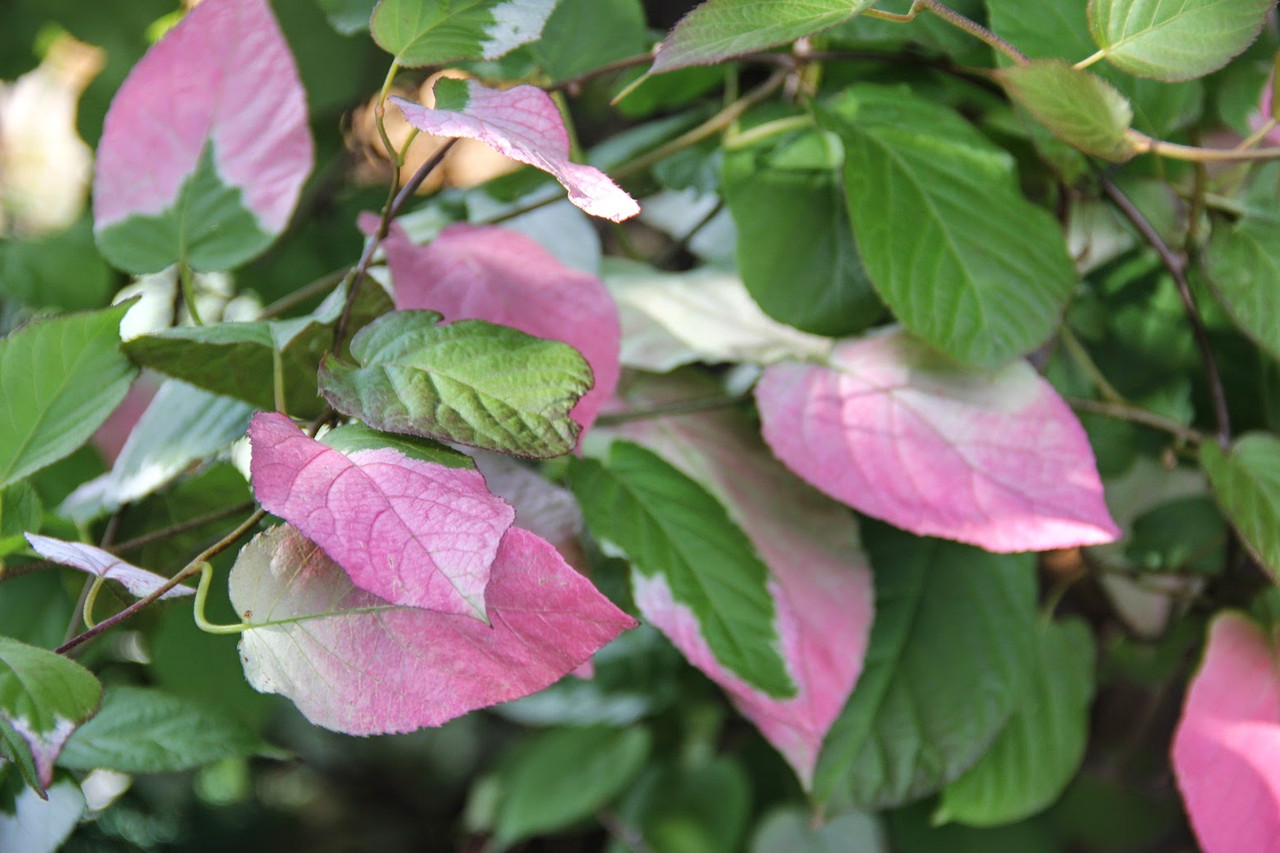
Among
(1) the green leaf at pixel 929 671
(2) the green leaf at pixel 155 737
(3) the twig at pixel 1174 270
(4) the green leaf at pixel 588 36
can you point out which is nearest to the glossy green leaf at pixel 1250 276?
(3) the twig at pixel 1174 270

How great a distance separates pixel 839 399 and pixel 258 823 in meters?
0.69

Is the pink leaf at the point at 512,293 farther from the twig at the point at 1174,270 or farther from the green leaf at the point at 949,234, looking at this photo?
the twig at the point at 1174,270

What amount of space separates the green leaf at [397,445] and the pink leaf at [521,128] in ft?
0.20

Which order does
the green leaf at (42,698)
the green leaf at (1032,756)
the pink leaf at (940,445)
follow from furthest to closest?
the green leaf at (1032,756) → the pink leaf at (940,445) → the green leaf at (42,698)

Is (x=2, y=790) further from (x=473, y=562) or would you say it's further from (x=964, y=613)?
(x=964, y=613)

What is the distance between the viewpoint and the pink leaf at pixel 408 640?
0.69 feet

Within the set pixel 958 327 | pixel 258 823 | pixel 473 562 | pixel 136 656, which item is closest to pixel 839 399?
pixel 958 327

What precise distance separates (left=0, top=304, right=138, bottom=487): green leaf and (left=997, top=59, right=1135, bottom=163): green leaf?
0.24m

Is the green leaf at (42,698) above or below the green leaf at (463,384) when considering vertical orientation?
below

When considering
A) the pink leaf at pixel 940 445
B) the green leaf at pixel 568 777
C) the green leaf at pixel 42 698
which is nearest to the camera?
the green leaf at pixel 42 698

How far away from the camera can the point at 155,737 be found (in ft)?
0.95

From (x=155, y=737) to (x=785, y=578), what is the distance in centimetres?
20

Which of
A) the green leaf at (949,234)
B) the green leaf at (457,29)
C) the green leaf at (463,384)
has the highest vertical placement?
the green leaf at (457,29)

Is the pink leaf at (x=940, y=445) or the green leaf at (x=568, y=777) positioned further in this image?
the green leaf at (x=568, y=777)
